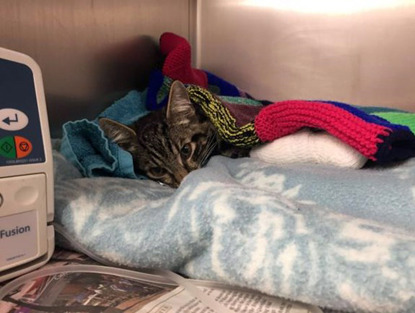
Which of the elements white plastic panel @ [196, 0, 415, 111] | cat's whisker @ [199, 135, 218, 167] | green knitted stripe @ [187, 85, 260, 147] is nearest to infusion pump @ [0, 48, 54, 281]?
green knitted stripe @ [187, 85, 260, 147]

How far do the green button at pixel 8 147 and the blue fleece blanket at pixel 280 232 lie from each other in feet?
0.44

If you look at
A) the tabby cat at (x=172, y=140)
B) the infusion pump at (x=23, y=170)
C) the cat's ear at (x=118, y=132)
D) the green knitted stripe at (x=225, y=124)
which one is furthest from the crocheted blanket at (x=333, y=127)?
the infusion pump at (x=23, y=170)

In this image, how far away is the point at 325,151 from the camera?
70 cm

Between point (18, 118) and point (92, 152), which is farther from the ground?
point (18, 118)

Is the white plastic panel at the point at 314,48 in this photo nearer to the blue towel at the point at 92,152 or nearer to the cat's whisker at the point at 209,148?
the cat's whisker at the point at 209,148

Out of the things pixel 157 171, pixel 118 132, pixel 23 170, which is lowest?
pixel 157 171

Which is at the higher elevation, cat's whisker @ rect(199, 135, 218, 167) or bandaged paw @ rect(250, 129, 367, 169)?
bandaged paw @ rect(250, 129, 367, 169)

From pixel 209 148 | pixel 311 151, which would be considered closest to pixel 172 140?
pixel 209 148

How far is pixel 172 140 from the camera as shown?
1.05 metres

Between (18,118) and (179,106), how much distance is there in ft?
1.87

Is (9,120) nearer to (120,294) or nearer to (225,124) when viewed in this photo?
(120,294)

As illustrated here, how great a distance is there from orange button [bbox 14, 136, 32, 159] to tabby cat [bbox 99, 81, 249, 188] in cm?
46

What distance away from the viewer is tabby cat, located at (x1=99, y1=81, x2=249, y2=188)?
0.98m

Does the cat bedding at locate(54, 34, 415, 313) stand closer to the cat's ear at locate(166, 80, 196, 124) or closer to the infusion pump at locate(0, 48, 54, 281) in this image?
the infusion pump at locate(0, 48, 54, 281)
